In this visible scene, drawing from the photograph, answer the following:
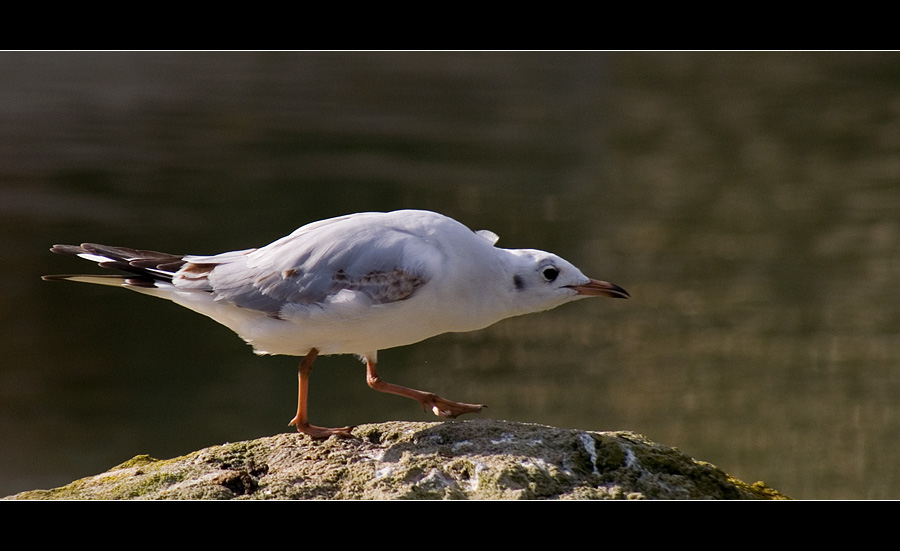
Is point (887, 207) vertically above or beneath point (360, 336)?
above

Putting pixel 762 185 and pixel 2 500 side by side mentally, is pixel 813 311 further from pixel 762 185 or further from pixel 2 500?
pixel 2 500

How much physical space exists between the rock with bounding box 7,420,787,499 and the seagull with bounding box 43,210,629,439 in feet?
1.38

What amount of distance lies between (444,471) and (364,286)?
4.46 feet

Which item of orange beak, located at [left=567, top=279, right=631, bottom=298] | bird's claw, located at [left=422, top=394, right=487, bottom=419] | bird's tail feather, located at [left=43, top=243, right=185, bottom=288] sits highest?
bird's tail feather, located at [left=43, top=243, right=185, bottom=288]

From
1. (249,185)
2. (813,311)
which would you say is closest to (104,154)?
(249,185)

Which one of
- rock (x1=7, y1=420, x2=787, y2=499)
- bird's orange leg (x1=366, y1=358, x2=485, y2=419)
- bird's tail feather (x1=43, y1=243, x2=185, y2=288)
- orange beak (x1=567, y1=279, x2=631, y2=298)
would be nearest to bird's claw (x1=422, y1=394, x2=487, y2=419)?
bird's orange leg (x1=366, y1=358, x2=485, y2=419)

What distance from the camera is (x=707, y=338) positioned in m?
13.8

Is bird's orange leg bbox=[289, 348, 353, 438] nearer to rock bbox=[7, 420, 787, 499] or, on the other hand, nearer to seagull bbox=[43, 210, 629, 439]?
seagull bbox=[43, 210, 629, 439]

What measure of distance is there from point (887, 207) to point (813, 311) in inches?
156

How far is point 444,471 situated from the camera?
5.07 metres

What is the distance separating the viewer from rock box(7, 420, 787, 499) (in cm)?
494

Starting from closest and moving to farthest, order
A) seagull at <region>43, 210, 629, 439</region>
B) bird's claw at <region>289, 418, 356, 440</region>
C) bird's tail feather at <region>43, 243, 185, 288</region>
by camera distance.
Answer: bird's claw at <region>289, 418, 356, 440</region> → seagull at <region>43, 210, 629, 439</region> → bird's tail feather at <region>43, 243, 185, 288</region>

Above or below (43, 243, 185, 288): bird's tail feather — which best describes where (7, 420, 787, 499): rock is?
below

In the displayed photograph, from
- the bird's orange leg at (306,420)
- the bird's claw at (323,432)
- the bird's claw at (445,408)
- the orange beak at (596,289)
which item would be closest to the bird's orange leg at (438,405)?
the bird's claw at (445,408)
